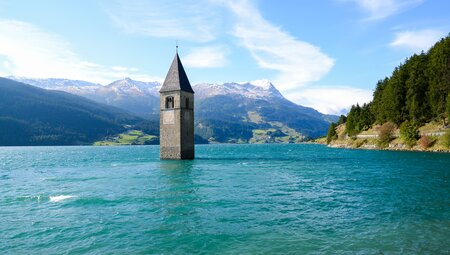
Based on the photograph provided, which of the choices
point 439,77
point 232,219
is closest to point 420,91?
point 439,77

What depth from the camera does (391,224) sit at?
2072 cm

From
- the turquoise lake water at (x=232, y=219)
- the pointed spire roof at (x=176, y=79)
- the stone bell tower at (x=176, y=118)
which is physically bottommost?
the turquoise lake water at (x=232, y=219)

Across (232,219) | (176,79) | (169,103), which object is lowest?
(232,219)

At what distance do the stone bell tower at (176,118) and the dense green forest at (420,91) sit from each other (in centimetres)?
6195

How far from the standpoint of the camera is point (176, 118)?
75.4 metres

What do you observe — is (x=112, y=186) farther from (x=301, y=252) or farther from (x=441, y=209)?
(x=441, y=209)

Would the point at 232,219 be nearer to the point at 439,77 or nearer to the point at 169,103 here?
the point at 169,103

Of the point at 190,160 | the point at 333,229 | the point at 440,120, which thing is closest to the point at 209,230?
the point at 333,229

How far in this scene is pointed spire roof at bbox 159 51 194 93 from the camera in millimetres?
77250

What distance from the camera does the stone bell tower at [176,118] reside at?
7519 centimetres

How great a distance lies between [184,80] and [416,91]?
68.8 m

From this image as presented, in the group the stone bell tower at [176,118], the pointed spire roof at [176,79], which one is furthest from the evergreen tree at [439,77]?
the stone bell tower at [176,118]

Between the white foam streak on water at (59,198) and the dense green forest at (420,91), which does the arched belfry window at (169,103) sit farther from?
the dense green forest at (420,91)

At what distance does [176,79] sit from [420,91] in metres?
71.7
